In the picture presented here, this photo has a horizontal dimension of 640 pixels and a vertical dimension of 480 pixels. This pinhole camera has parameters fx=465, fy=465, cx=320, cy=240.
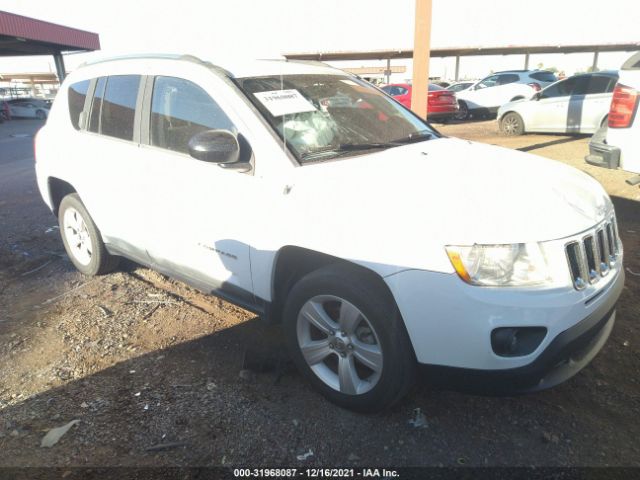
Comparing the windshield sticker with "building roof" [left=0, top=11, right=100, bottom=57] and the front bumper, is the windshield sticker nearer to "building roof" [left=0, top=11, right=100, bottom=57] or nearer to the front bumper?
the front bumper


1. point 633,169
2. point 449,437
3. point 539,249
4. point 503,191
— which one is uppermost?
point 503,191

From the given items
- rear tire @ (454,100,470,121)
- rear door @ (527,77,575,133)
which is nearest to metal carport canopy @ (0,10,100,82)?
rear tire @ (454,100,470,121)

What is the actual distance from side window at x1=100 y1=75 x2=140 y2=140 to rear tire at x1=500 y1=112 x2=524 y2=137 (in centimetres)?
1067

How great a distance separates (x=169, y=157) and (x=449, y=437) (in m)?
2.37

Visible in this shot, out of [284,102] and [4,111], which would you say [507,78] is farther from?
[4,111]

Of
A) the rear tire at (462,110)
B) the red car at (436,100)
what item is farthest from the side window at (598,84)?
the rear tire at (462,110)

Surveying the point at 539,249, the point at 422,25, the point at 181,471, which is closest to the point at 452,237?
the point at 539,249

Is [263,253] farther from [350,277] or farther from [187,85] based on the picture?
[187,85]

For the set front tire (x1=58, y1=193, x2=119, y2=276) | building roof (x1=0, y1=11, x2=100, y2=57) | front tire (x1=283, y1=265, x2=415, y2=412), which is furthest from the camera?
building roof (x1=0, y1=11, x2=100, y2=57)

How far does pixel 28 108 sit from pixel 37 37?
700 cm

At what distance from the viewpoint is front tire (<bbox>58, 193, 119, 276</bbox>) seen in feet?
13.3

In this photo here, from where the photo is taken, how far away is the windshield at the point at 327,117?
2.68 m

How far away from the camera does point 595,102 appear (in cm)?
1019

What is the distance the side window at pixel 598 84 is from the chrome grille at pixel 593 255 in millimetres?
9338
